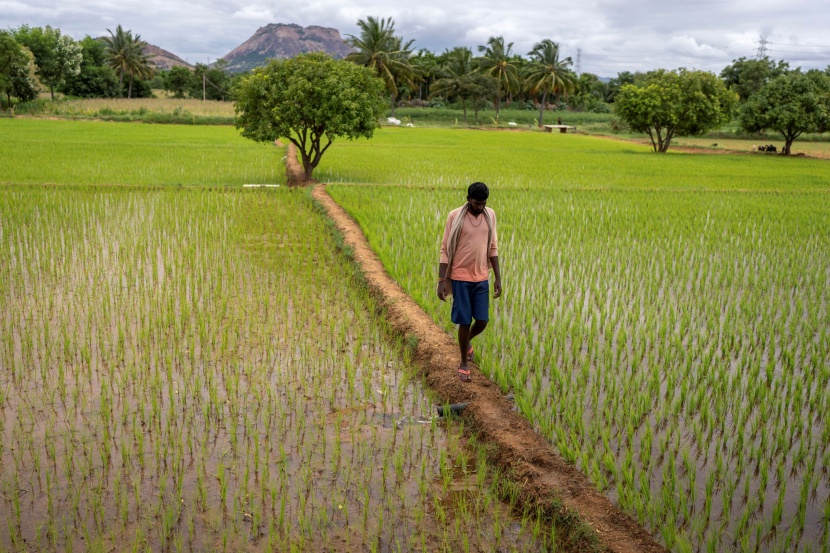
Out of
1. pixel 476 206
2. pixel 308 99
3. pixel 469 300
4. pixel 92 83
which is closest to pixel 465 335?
pixel 469 300

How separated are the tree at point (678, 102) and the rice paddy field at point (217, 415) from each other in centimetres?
2179

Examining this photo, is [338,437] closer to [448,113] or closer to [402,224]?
[402,224]

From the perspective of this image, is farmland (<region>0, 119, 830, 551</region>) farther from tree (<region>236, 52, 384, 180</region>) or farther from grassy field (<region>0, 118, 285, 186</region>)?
tree (<region>236, 52, 384, 180</region>)

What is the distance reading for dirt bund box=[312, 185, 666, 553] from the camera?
3150mm

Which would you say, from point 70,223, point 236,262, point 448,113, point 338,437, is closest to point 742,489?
point 338,437

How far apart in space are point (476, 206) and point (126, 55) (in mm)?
56329

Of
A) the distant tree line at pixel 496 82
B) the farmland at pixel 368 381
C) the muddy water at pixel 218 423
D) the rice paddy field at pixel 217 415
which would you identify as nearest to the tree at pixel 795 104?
the distant tree line at pixel 496 82

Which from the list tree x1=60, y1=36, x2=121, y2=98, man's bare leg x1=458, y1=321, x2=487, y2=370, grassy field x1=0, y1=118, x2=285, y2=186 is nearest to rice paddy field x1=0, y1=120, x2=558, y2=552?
man's bare leg x1=458, y1=321, x2=487, y2=370

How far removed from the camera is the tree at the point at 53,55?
156 ft

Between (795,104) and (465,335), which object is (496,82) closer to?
(795,104)

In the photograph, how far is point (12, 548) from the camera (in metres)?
3.00

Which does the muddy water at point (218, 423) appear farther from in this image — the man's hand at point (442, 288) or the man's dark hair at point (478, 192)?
the man's dark hair at point (478, 192)

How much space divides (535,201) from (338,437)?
30.8 ft

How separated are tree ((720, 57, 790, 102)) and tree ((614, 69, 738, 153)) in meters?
25.7
